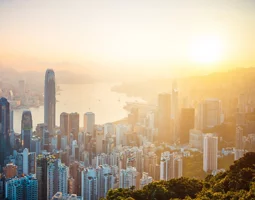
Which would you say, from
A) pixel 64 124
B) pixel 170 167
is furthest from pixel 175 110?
pixel 170 167

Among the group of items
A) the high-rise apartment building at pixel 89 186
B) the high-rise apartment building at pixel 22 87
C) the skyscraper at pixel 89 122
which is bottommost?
the high-rise apartment building at pixel 89 186

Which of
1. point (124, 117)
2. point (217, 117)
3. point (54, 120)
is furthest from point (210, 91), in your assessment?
point (54, 120)

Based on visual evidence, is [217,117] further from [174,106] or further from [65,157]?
[65,157]

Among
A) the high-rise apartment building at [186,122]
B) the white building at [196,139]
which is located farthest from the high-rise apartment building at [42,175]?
the high-rise apartment building at [186,122]

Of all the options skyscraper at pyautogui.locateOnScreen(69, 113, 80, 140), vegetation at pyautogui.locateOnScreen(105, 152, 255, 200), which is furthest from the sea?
vegetation at pyautogui.locateOnScreen(105, 152, 255, 200)

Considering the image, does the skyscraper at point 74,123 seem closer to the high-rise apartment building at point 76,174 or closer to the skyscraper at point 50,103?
the skyscraper at point 50,103

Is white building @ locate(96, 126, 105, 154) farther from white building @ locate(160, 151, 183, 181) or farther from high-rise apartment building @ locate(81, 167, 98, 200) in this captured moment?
high-rise apartment building @ locate(81, 167, 98, 200)
